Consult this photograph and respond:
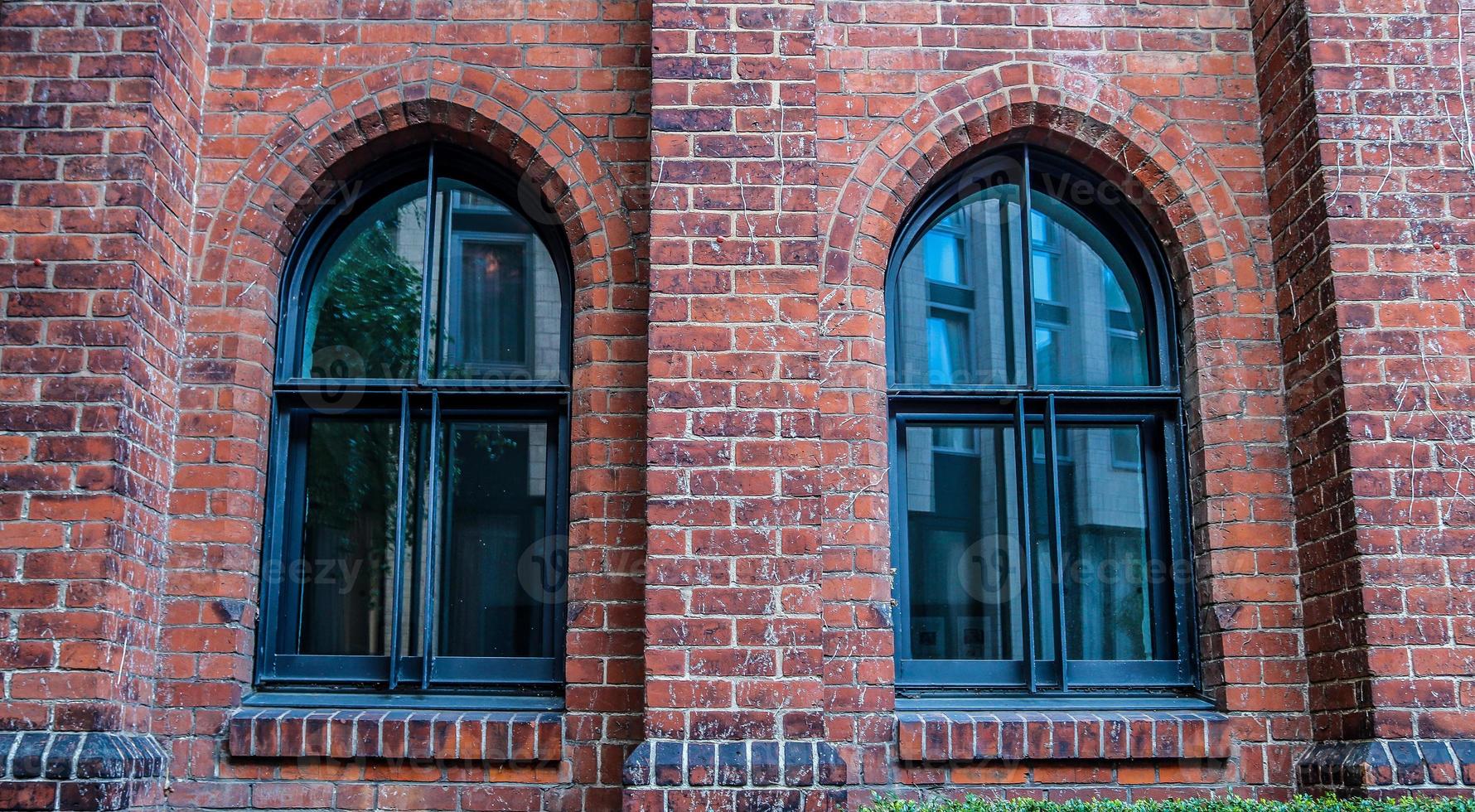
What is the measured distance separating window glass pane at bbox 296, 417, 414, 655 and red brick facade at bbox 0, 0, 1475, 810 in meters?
0.24

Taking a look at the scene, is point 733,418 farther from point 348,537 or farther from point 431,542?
point 348,537

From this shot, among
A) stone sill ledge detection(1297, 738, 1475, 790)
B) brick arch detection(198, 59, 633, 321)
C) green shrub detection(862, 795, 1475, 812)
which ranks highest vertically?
brick arch detection(198, 59, 633, 321)

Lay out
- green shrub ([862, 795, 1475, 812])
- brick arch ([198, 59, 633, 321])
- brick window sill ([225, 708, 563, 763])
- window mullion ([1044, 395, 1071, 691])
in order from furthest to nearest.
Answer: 1. brick arch ([198, 59, 633, 321])
2. window mullion ([1044, 395, 1071, 691])
3. brick window sill ([225, 708, 563, 763])
4. green shrub ([862, 795, 1475, 812])

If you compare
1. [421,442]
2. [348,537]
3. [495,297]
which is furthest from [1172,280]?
[348,537]

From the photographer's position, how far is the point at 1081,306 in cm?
517

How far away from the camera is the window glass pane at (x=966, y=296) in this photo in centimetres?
507

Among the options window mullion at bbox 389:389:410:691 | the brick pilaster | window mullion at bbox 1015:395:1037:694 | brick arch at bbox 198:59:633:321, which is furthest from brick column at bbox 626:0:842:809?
window mullion at bbox 389:389:410:691

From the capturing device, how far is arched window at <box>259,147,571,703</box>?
4820 mm

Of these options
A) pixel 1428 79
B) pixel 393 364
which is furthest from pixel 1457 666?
pixel 393 364

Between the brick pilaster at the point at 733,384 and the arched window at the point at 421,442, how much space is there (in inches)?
28.6

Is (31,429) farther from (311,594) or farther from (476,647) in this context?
(476,647)

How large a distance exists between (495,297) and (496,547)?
0.98 metres

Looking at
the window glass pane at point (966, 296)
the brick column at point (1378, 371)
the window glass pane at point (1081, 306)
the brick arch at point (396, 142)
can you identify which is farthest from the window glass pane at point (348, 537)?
the brick column at point (1378, 371)

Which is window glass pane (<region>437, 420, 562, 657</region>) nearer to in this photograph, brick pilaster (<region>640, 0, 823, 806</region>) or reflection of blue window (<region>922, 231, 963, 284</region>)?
brick pilaster (<region>640, 0, 823, 806</region>)
